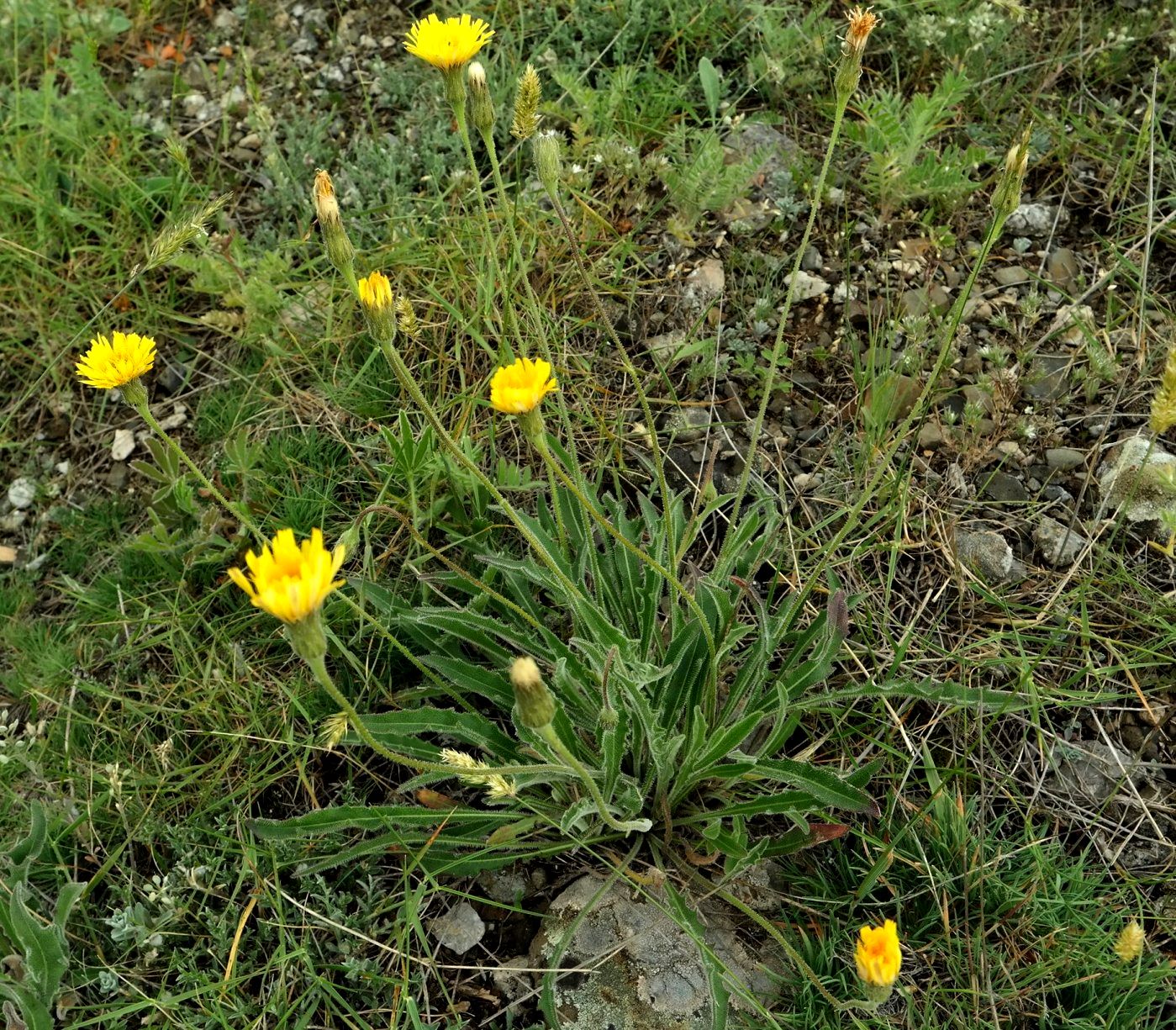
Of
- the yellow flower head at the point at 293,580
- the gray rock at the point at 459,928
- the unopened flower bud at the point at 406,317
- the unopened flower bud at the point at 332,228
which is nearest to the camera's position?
the yellow flower head at the point at 293,580

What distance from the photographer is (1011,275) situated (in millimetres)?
2811

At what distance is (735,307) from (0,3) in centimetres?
288

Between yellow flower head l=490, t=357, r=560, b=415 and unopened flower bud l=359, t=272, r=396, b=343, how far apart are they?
218 millimetres

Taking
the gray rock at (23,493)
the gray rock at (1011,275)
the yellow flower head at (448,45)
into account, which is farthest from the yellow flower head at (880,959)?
the gray rock at (23,493)

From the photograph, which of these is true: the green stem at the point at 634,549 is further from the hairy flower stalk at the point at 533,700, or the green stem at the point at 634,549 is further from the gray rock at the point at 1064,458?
Result: the gray rock at the point at 1064,458

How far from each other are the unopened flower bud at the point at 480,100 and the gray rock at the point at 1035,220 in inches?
63.7

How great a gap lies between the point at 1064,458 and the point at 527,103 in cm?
151

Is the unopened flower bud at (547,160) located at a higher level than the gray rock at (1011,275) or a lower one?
higher

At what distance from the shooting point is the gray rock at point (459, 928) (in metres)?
2.06

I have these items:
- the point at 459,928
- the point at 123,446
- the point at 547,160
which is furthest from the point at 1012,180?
the point at 123,446

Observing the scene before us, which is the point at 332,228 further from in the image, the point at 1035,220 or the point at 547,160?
the point at 1035,220

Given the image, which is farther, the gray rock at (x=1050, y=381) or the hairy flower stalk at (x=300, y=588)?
the gray rock at (x=1050, y=381)

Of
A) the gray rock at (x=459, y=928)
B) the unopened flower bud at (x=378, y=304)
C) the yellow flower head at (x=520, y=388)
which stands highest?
the unopened flower bud at (x=378, y=304)

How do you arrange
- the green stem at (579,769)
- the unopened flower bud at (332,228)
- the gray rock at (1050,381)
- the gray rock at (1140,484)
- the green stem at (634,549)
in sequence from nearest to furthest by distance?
the green stem at (579,769) < the green stem at (634,549) < the unopened flower bud at (332,228) < the gray rock at (1140,484) < the gray rock at (1050,381)
